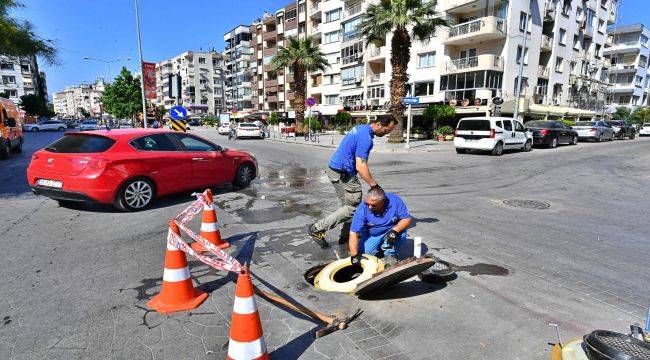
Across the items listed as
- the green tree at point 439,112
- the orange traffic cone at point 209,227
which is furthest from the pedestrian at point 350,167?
the green tree at point 439,112

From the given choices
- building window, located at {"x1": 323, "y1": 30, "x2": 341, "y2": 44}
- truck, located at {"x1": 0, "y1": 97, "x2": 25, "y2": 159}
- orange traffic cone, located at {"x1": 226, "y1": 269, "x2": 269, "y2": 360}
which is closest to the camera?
orange traffic cone, located at {"x1": 226, "y1": 269, "x2": 269, "y2": 360}


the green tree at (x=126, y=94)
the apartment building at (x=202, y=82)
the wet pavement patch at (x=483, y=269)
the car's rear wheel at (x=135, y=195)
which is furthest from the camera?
the apartment building at (x=202, y=82)

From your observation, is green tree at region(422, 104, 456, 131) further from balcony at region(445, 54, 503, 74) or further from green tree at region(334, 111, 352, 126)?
green tree at region(334, 111, 352, 126)

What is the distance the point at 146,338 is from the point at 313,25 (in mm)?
59520

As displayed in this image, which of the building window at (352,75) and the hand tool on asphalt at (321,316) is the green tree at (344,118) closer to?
the building window at (352,75)

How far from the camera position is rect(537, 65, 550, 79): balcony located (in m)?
36.2

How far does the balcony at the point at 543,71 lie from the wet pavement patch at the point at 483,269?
127 feet

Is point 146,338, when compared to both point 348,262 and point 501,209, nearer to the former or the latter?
point 348,262

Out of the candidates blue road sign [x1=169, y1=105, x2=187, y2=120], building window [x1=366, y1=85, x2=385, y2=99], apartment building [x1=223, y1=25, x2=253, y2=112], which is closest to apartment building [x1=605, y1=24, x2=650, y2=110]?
building window [x1=366, y1=85, x2=385, y2=99]

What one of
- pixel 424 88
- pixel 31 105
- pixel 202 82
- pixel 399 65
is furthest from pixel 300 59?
pixel 202 82

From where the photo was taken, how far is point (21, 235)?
5383 mm

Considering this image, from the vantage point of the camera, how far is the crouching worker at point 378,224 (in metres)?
3.92

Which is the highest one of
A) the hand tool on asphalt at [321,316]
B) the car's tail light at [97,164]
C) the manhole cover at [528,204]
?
the car's tail light at [97,164]

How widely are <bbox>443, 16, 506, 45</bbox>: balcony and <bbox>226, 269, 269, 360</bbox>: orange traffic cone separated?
33301mm
